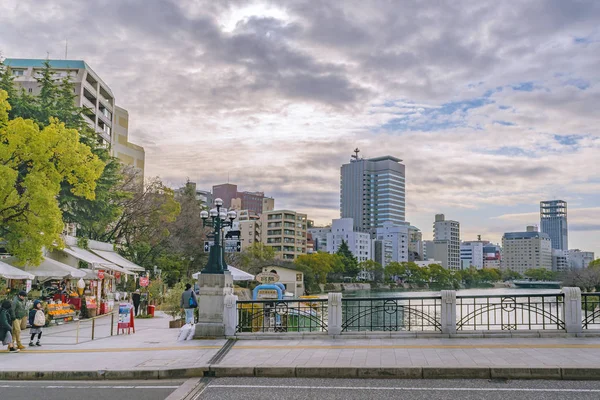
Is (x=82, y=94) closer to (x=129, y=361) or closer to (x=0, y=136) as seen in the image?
(x=0, y=136)

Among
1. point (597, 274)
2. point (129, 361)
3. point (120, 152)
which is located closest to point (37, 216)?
point (129, 361)

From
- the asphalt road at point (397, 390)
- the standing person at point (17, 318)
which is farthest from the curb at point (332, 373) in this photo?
the standing person at point (17, 318)

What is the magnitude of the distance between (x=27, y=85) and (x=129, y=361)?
7514 centimetres

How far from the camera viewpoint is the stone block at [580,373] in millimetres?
11109

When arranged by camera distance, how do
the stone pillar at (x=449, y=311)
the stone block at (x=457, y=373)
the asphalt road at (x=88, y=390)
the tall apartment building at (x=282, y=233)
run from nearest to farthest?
the asphalt road at (x=88, y=390), the stone block at (x=457, y=373), the stone pillar at (x=449, y=311), the tall apartment building at (x=282, y=233)

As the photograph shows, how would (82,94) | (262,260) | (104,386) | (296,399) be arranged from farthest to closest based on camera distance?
(262,260), (82,94), (104,386), (296,399)

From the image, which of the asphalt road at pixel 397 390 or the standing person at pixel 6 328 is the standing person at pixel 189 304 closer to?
the standing person at pixel 6 328

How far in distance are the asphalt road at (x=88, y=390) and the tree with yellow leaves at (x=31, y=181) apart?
48.2 feet

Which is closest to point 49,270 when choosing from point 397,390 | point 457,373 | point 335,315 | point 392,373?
point 335,315

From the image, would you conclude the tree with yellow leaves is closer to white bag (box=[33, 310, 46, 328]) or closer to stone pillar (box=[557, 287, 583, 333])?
white bag (box=[33, 310, 46, 328])

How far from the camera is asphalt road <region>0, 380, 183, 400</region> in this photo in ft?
34.9

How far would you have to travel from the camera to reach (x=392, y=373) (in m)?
11.8

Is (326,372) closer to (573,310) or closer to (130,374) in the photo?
(130,374)

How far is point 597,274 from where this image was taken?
265 ft
